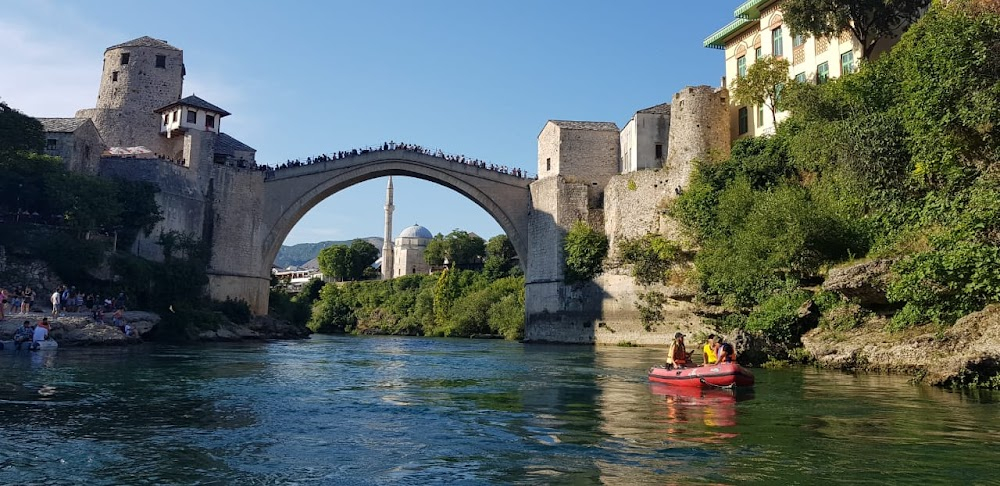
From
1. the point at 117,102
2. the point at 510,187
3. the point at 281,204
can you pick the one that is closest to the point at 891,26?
the point at 510,187

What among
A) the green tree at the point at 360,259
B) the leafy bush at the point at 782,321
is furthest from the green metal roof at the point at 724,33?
the green tree at the point at 360,259

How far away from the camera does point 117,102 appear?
127 feet

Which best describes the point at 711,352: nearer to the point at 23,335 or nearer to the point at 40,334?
the point at 40,334

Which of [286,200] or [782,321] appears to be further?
[286,200]

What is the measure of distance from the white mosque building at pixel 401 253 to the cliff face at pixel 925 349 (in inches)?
2930

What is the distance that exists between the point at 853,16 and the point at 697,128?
→ 299 inches

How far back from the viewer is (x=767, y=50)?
29.6 metres

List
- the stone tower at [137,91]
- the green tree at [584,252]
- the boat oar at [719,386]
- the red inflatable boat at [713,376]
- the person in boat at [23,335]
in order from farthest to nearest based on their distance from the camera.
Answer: the stone tower at [137,91] → the green tree at [584,252] → the person in boat at [23,335] → the boat oar at [719,386] → the red inflatable boat at [713,376]

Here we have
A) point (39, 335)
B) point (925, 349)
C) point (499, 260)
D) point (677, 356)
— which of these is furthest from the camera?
point (499, 260)

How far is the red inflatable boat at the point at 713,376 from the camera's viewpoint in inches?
492

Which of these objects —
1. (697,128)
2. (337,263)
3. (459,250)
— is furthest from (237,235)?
(337,263)

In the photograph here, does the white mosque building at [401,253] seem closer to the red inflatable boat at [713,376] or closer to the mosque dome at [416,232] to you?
the mosque dome at [416,232]

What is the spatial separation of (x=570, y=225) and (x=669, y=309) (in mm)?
6883

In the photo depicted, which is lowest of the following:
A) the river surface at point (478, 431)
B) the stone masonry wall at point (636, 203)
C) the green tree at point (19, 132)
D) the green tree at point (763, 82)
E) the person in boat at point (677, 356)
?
the river surface at point (478, 431)
